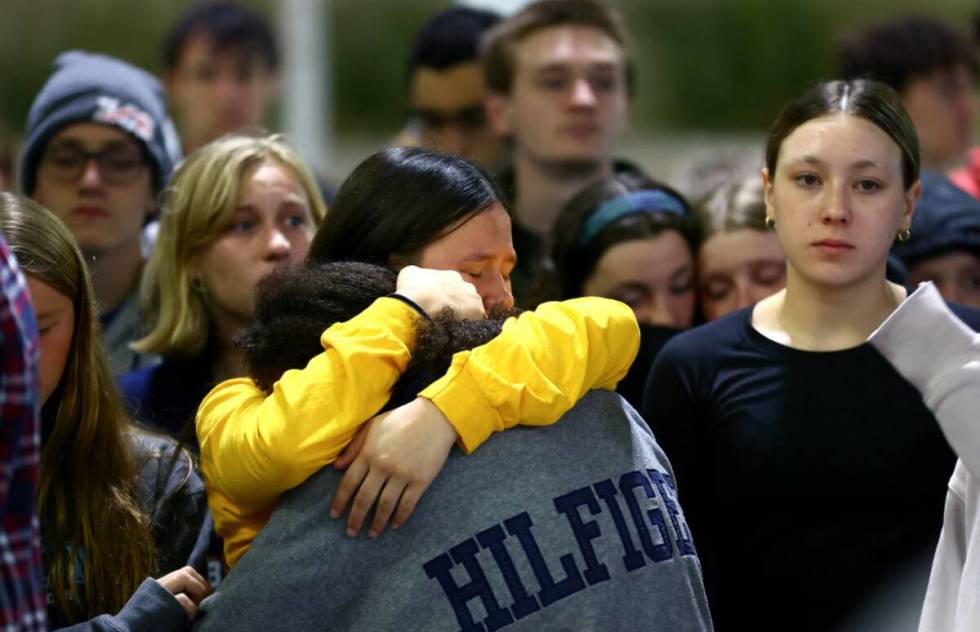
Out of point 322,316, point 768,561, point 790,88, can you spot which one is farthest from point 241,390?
point 790,88

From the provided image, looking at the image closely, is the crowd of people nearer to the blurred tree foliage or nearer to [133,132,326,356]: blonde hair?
[133,132,326,356]: blonde hair

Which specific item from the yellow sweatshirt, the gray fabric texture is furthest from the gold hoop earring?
the yellow sweatshirt

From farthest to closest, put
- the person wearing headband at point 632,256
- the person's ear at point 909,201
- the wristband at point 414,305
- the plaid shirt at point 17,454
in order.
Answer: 1. the person wearing headband at point 632,256
2. the person's ear at point 909,201
3. the wristband at point 414,305
4. the plaid shirt at point 17,454

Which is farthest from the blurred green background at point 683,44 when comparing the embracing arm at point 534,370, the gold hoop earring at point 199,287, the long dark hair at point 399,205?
the embracing arm at point 534,370

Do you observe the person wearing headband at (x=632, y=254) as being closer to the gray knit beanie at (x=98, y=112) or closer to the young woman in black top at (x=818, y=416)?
the young woman in black top at (x=818, y=416)

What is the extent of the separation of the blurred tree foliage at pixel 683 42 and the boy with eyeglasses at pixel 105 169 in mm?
2044

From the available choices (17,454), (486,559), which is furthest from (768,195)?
(17,454)

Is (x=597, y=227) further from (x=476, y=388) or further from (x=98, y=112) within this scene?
(x=476, y=388)

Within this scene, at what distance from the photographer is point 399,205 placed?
6.40ft

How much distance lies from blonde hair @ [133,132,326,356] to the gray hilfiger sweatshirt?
45.1 inches

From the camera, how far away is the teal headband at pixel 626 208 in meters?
3.10

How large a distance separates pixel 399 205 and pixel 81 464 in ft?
2.09

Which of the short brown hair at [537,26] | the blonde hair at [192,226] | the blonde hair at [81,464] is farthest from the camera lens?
the short brown hair at [537,26]

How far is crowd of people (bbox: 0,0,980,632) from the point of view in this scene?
1.70 meters
